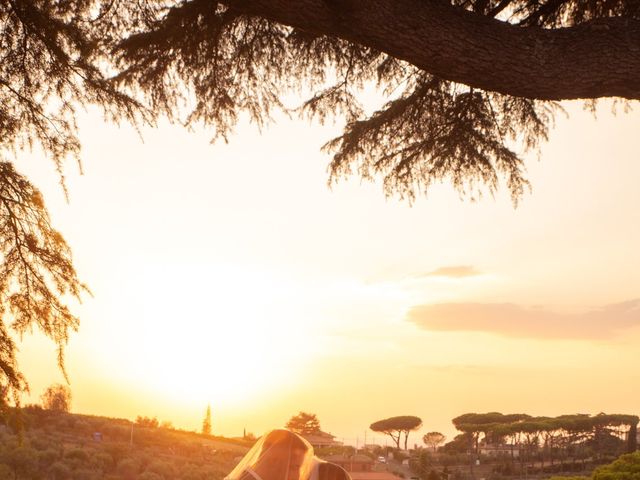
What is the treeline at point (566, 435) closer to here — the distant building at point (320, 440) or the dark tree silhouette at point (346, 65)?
the distant building at point (320, 440)

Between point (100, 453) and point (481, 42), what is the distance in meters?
35.9

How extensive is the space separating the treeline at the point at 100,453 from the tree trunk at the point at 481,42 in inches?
778

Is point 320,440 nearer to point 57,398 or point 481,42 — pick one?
point 57,398

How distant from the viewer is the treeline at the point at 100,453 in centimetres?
2992

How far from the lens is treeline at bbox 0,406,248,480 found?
1178 inches

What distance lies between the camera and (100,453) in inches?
1423

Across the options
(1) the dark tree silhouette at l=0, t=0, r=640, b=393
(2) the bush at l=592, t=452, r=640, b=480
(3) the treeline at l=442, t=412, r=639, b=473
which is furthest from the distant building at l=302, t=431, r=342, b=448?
(1) the dark tree silhouette at l=0, t=0, r=640, b=393

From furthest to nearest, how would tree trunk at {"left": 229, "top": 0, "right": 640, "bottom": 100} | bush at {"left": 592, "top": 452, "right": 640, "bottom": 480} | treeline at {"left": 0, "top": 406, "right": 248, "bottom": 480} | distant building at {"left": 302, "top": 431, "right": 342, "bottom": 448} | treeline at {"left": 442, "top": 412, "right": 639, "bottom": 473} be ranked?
treeline at {"left": 442, "top": 412, "right": 639, "bottom": 473}, distant building at {"left": 302, "top": 431, "right": 342, "bottom": 448}, treeline at {"left": 0, "top": 406, "right": 248, "bottom": 480}, bush at {"left": 592, "top": 452, "right": 640, "bottom": 480}, tree trunk at {"left": 229, "top": 0, "right": 640, "bottom": 100}

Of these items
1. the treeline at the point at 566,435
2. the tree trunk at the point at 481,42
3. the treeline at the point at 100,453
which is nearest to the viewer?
the tree trunk at the point at 481,42

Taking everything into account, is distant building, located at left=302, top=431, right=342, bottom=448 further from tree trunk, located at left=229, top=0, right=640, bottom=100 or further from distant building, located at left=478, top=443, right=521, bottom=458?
tree trunk, located at left=229, top=0, right=640, bottom=100

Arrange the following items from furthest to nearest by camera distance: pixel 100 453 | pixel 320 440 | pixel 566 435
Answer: pixel 566 435 → pixel 320 440 → pixel 100 453

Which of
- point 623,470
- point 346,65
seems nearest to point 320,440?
point 623,470

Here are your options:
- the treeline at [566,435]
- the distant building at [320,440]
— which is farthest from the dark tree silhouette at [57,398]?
the treeline at [566,435]

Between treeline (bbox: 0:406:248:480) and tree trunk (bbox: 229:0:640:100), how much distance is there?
19.8m
